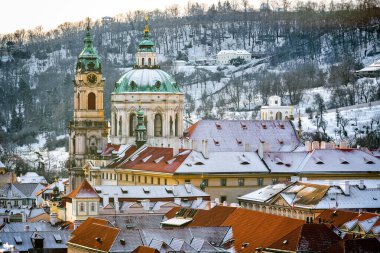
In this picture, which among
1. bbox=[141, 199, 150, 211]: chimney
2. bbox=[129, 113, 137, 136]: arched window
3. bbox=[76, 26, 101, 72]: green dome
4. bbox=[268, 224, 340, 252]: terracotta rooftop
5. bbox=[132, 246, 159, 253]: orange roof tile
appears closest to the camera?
bbox=[132, 246, 159, 253]: orange roof tile

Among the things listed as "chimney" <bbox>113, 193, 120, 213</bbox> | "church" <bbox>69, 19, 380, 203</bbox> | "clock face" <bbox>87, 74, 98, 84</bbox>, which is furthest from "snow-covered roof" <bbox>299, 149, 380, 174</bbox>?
"clock face" <bbox>87, 74, 98, 84</bbox>

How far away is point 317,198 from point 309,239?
2696 centimetres

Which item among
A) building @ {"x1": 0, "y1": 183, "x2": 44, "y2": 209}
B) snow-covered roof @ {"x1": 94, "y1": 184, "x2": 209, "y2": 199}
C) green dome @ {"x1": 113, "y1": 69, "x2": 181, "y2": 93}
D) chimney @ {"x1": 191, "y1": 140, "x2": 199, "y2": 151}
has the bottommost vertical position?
building @ {"x1": 0, "y1": 183, "x2": 44, "y2": 209}

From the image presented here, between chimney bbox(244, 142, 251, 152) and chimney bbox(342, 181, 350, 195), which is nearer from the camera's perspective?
chimney bbox(342, 181, 350, 195)

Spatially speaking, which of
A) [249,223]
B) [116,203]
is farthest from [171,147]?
[249,223]

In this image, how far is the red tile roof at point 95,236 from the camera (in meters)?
108

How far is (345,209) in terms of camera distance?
125500 mm

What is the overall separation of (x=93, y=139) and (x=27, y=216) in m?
32.0

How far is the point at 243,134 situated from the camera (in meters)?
170

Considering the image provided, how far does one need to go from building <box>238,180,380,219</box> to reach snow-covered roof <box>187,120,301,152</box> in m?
30.0

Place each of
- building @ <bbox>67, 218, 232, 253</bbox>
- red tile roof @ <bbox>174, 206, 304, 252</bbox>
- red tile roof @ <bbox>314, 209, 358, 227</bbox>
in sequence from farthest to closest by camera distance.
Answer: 1. red tile roof @ <bbox>314, 209, 358, 227</bbox>
2. red tile roof @ <bbox>174, 206, 304, 252</bbox>
3. building @ <bbox>67, 218, 232, 253</bbox>

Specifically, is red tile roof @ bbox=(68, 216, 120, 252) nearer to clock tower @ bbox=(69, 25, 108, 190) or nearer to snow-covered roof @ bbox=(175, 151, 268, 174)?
snow-covered roof @ bbox=(175, 151, 268, 174)

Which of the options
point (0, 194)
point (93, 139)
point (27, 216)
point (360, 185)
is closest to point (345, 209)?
point (360, 185)

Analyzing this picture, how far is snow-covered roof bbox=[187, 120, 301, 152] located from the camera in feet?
549
